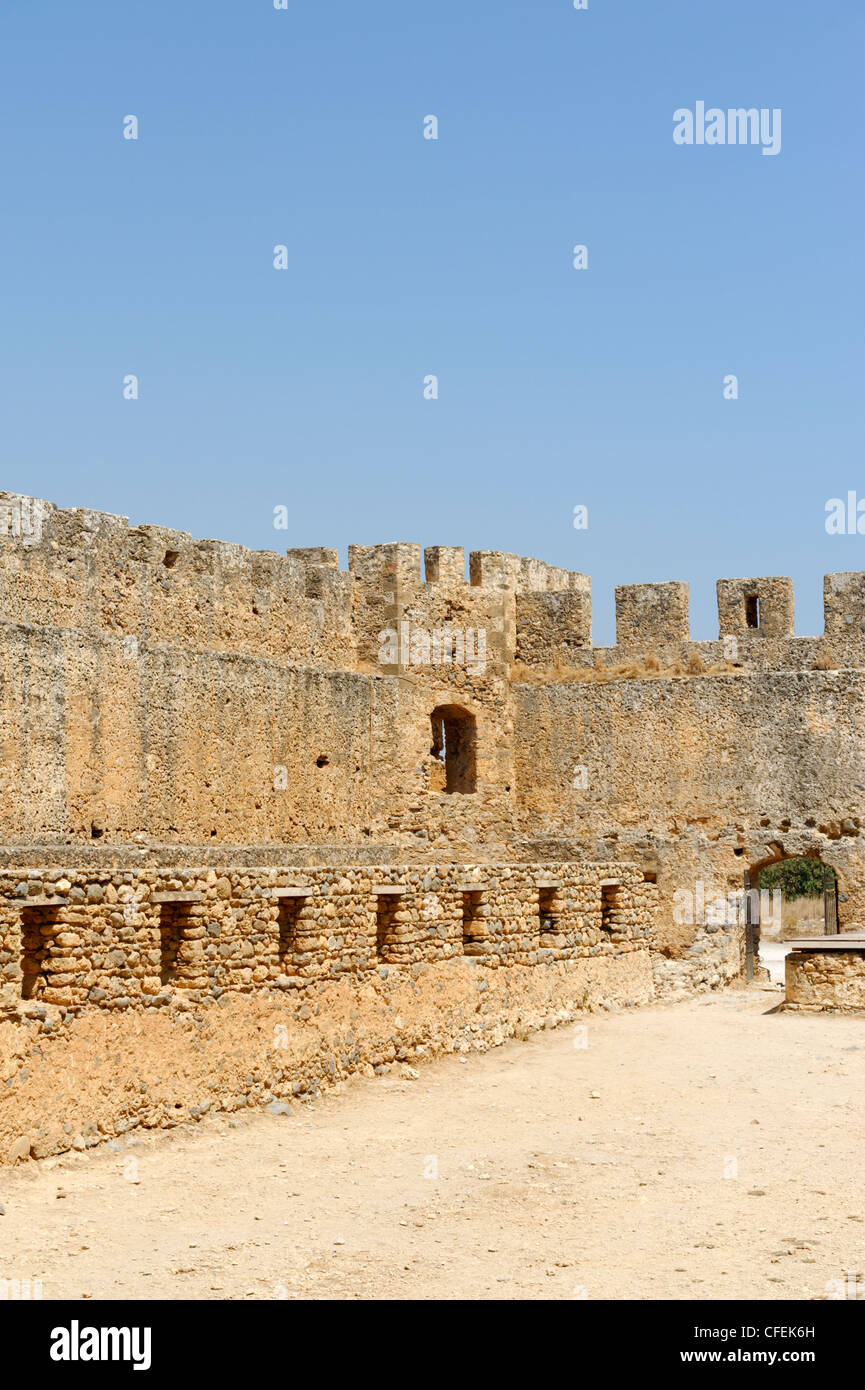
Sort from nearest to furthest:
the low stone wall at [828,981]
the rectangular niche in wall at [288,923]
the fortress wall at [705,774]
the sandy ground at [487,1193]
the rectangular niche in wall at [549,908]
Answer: the sandy ground at [487,1193]
the rectangular niche in wall at [288,923]
the rectangular niche in wall at [549,908]
the low stone wall at [828,981]
the fortress wall at [705,774]

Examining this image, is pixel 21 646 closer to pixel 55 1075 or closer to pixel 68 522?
pixel 68 522

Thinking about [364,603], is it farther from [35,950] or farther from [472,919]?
[35,950]

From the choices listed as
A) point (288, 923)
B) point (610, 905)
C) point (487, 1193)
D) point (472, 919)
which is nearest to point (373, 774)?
point (610, 905)

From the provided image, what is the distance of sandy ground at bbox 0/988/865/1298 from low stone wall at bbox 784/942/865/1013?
2.59 meters

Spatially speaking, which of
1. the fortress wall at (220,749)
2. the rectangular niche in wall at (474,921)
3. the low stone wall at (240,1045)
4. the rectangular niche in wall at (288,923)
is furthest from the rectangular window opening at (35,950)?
the fortress wall at (220,749)

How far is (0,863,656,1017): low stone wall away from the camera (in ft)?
29.2

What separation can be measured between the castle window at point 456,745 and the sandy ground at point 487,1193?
748 cm

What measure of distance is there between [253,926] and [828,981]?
6.19 meters

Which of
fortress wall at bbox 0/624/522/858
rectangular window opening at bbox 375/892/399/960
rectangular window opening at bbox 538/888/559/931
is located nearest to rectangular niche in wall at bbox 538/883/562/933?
rectangular window opening at bbox 538/888/559/931

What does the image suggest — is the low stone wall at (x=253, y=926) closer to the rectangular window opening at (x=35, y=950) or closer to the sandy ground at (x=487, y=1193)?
the rectangular window opening at (x=35, y=950)

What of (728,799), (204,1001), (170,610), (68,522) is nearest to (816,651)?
(728,799)

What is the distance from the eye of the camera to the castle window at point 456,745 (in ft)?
62.0

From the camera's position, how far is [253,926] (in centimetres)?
1024

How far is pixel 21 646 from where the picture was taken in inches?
531
